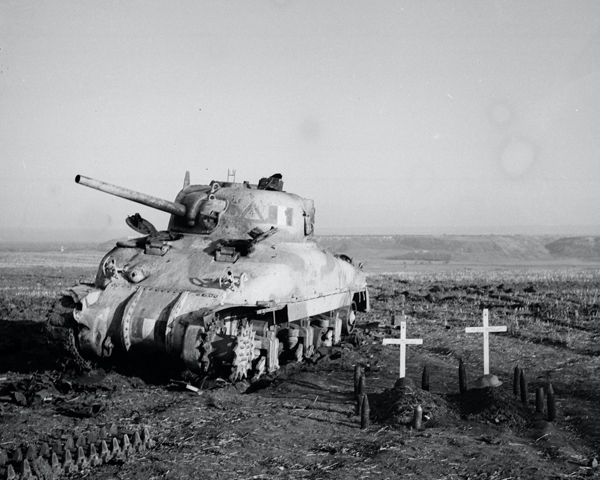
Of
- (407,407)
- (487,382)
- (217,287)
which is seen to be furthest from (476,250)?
(407,407)

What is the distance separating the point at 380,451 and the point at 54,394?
549 cm

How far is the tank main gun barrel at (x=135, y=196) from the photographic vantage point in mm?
11352

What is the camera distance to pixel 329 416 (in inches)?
353

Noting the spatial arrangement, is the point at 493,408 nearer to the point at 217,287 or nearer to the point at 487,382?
the point at 487,382

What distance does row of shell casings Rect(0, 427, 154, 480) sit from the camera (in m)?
6.27

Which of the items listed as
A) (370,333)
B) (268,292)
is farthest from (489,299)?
(268,292)

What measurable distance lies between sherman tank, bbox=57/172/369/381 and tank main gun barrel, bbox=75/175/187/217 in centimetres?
2

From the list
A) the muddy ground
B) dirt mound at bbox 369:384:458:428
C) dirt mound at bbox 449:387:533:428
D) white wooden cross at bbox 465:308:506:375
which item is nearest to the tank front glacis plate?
the muddy ground

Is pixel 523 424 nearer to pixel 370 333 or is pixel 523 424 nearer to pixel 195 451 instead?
pixel 195 451

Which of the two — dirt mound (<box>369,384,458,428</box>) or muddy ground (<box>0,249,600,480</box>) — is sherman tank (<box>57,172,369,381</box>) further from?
dirt mound (<box>369,384,458,428</box>)

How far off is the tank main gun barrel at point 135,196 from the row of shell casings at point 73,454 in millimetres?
5288

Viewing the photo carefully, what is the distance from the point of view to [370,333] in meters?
17.0

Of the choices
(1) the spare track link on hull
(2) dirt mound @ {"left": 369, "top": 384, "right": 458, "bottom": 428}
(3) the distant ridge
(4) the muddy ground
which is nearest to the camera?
(4) the muddy ground

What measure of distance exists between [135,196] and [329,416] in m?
5.94
